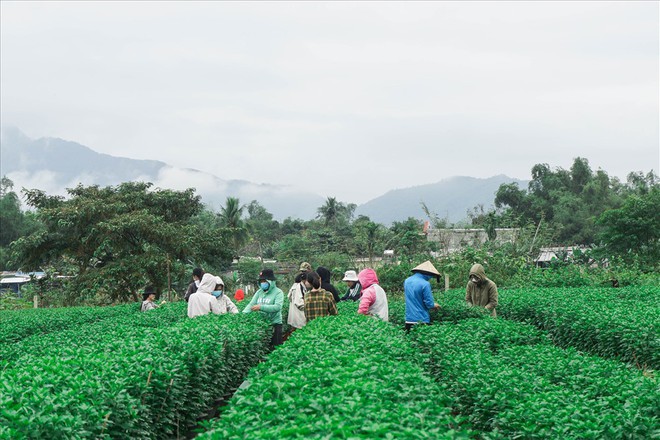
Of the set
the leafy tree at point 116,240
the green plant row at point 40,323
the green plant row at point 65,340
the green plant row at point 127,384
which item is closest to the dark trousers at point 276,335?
the green plant row at point 127,384

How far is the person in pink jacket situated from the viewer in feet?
31.6

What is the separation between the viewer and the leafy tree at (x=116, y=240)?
2822cm

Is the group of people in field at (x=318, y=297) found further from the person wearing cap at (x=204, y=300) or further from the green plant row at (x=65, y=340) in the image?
the green plant row at (x=65, y=340)

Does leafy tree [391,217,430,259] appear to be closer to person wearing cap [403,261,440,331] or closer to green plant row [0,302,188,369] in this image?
green plant row [0,302,188,369]

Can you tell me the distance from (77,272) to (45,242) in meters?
2.19

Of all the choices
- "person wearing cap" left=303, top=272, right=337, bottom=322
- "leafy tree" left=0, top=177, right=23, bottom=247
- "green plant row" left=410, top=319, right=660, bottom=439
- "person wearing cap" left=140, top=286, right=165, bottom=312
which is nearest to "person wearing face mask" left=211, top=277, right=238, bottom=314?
"person wearing cap" left=303, top=272, right=337, bottom=322

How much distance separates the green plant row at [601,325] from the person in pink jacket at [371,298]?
2974mm

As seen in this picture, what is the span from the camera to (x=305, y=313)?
9797 mm

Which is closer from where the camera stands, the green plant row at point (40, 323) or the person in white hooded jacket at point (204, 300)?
the person in white hooded jacket at point (204, 300)

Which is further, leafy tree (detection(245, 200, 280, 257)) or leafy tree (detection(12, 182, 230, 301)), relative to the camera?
leafy tree (detection(245, 200, 280, 257))

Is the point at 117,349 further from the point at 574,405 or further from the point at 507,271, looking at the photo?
the point at 507,271

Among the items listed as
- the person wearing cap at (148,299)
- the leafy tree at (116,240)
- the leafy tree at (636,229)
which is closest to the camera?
the person wearing cap at (148,299)

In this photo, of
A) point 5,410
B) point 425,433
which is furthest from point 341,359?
point 5,410

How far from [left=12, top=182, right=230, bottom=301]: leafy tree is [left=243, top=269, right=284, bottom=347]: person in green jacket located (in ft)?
56.1
